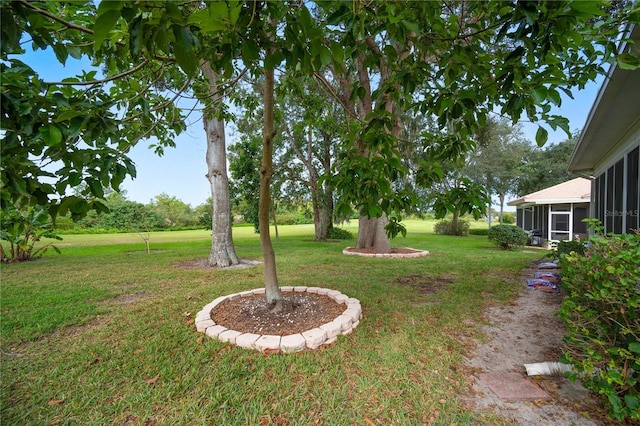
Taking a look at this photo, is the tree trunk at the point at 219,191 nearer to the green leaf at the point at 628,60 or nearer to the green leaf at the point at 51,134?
the green leaf at the point at 51,134

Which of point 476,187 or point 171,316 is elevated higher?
point 476,187

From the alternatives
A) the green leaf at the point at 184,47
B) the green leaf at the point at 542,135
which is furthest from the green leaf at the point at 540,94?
the green leaf at the point at 184,47

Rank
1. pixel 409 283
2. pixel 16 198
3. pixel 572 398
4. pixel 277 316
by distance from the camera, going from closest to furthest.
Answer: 1. pixel 16 198
2. pixel 572 398
3. pixel 277 316
4. pixel 409 283

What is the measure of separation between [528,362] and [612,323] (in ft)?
3.12

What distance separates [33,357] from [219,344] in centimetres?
177

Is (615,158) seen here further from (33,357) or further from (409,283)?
(33,357)

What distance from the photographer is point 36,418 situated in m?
1.89

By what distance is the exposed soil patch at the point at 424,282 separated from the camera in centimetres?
501

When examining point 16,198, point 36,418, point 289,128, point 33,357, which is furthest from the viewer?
point 289,128

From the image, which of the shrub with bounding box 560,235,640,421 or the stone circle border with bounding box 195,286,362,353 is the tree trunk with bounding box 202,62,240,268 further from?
the shrub with bounding box 560,235,640,421

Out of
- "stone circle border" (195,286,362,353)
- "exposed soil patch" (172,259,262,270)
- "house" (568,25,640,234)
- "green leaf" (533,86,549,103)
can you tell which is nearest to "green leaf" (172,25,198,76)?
"green leaf" (533,86,549,103)

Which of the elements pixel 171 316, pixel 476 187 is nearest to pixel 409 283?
pixel 476 187

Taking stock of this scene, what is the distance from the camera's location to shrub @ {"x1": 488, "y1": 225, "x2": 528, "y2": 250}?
10984 mm

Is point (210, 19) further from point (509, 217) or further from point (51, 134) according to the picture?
point (509, 217)
